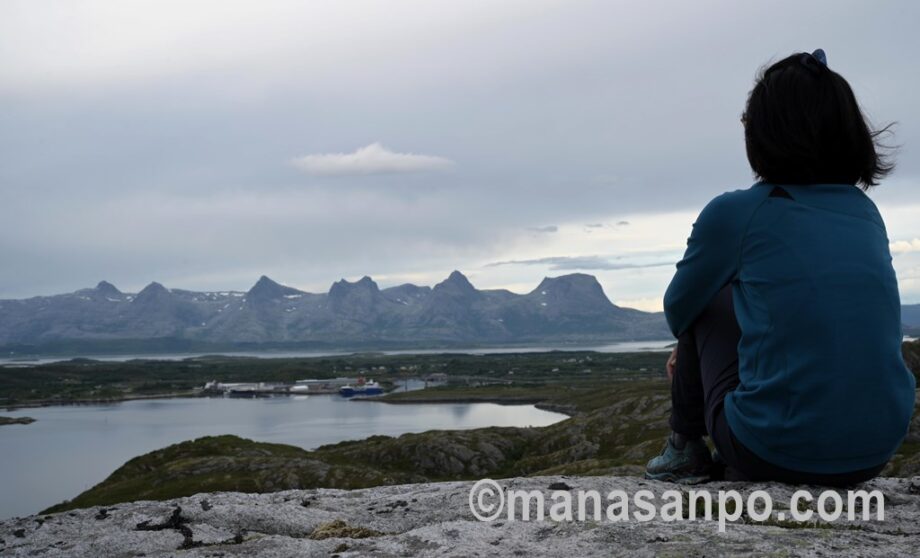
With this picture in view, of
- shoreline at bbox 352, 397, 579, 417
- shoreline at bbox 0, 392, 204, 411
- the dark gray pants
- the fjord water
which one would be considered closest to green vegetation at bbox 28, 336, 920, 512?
the fjord water

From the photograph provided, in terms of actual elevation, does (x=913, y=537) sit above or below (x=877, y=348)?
below

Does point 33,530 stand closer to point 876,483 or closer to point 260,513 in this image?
point 260,513

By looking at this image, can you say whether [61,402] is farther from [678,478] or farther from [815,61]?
[815,61]

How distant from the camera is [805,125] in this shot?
5.91 meters

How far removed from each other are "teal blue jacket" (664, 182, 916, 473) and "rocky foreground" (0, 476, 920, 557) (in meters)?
0.70

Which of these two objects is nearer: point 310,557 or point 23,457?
point 310,557

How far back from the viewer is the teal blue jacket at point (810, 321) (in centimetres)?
551

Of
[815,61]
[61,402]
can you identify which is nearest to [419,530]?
[815,61]

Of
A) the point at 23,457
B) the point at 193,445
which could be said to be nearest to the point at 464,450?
the point at 193,445

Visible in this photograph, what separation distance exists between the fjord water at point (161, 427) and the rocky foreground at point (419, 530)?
63833 mm

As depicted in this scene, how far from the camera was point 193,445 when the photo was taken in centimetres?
8400

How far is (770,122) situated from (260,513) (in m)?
5.77

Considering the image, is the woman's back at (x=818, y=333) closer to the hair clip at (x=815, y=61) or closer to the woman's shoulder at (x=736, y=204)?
the woman's shoulder at (x=736, y=204)

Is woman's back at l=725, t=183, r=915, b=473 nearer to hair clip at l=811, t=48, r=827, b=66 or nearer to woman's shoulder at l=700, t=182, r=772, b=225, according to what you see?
woman's shoulder at l=700, t=182, r=772, b=225
